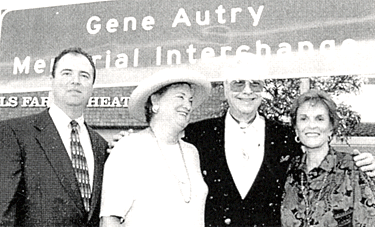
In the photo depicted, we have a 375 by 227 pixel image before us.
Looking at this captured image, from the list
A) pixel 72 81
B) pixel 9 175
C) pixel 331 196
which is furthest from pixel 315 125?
pixel 9 175

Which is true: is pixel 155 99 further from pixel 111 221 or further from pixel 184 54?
pixel 111 221

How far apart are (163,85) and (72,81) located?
29cm

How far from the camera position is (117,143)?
1425 millimetres

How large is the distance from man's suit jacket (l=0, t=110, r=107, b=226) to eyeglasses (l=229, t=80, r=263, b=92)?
1.74 feet

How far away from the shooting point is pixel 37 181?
1.30 metres

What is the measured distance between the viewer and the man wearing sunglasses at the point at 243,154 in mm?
1419

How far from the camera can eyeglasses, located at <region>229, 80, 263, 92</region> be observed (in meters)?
1.48

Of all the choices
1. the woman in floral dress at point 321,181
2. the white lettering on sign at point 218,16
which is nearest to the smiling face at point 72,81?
the white lettering on sign at point 218,16

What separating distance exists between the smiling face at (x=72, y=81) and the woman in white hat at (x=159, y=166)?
0.51ft

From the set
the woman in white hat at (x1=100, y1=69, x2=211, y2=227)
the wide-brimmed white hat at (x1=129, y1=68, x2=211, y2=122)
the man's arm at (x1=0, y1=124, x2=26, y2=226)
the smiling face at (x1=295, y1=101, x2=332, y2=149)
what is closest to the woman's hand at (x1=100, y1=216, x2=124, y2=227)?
the woman in white hat at (x1=100, y1=69, x2=211, y2=227)

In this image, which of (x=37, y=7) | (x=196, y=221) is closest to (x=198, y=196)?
(x=196, y=221)

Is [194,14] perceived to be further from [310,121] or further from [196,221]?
[196,221]

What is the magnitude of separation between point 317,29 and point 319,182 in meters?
0.50

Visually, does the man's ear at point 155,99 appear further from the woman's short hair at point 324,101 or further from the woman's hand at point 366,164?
the woman's hand at point 366,164
